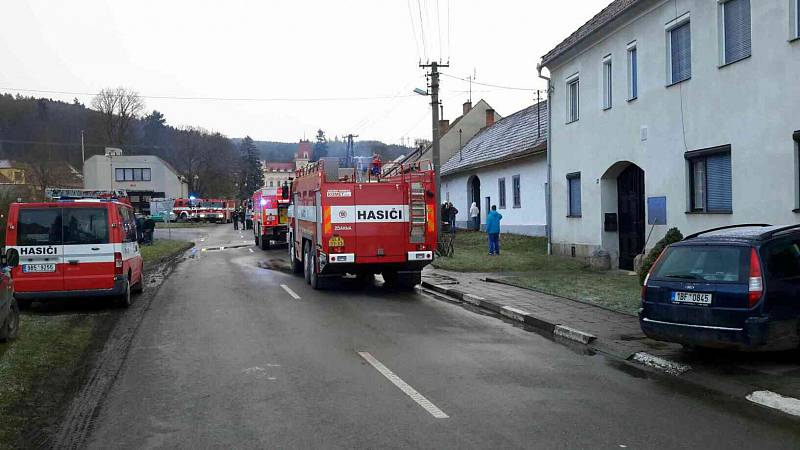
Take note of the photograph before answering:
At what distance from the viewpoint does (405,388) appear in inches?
279

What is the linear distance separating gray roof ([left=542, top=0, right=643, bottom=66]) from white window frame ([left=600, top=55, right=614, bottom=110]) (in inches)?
38.3

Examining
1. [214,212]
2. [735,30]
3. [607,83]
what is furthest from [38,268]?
[214,212]

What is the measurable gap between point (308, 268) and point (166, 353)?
8332mm

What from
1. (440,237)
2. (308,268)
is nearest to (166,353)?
(308,268)

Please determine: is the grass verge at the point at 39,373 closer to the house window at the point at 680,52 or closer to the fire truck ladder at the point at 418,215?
the fire truck ladder at the point at 418,215

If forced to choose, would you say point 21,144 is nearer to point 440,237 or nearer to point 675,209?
point 440,237

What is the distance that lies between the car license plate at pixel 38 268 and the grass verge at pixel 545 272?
9.52m

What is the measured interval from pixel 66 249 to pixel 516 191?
72.0ft

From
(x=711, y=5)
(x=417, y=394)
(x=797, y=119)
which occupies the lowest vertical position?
(x=417, y=394)

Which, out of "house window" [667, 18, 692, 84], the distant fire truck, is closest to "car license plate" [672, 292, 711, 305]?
"house window" [667, 18, 692, 84]

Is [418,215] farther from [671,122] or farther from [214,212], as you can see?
[214,212]

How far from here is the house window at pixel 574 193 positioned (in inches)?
873

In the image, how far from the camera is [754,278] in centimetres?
749

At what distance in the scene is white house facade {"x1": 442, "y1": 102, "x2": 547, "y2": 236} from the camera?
94.4 ft
